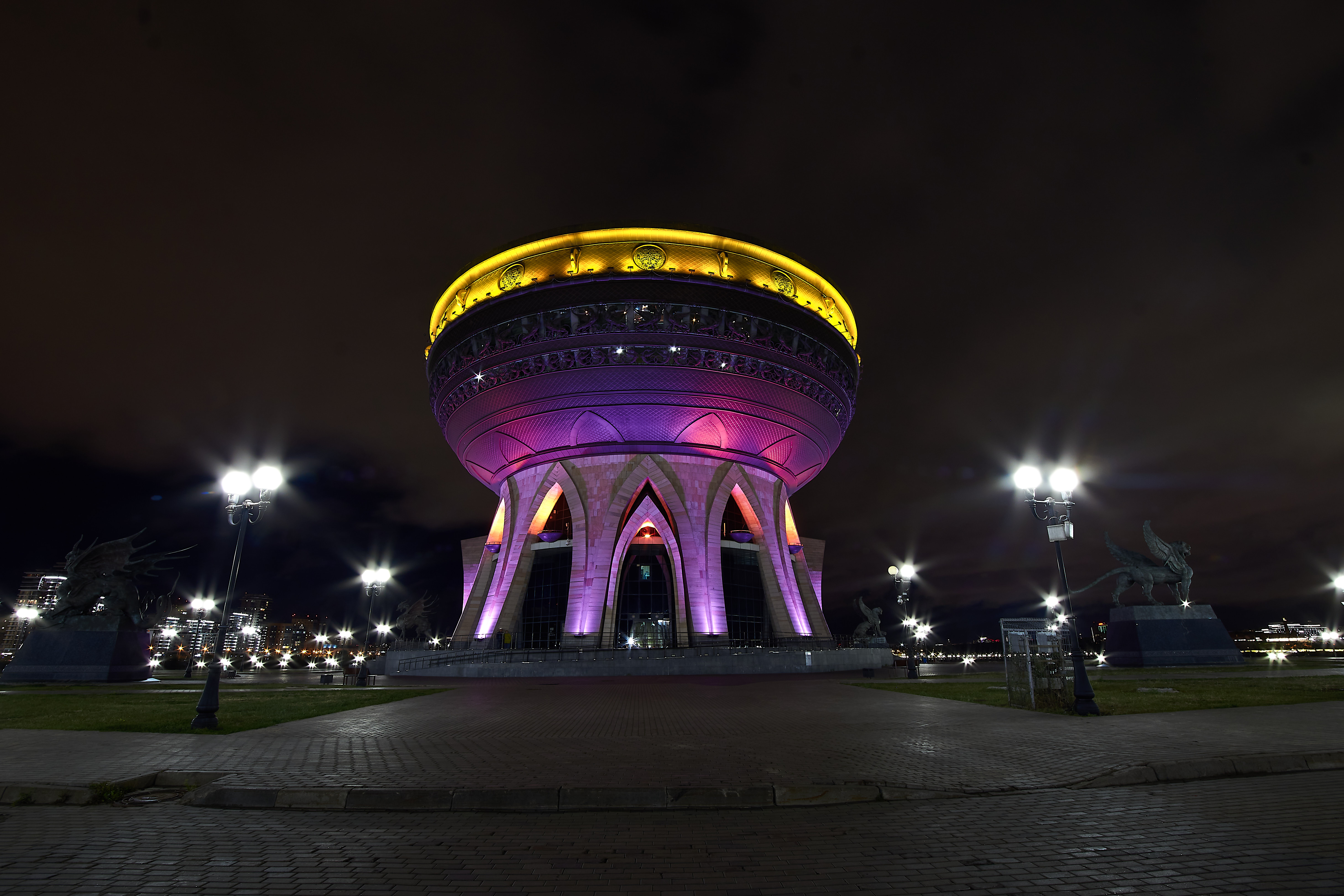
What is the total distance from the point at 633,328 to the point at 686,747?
3243cm

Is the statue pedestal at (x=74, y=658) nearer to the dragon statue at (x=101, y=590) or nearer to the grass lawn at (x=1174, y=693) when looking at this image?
the dragon statue at (x=101, y=590)

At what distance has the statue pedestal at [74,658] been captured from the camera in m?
28.6

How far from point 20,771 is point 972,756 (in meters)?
12.4

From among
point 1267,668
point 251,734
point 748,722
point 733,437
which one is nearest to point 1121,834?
point 748,722

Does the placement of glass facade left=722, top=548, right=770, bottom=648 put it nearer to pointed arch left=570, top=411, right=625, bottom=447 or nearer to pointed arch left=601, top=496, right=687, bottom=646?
pointed arch left=601, top=496, right=687, bottom=646

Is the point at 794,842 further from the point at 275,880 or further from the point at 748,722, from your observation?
the point at 748,722

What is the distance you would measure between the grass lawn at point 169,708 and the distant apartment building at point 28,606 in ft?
44.6

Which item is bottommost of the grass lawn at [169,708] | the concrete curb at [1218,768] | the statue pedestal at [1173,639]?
the grass lawn at [169,708]

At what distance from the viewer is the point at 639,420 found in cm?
4322

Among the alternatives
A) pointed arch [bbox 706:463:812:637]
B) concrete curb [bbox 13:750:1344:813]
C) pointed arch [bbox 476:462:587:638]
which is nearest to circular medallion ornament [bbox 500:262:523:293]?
pointed arch [bbox 476:462:587:638]

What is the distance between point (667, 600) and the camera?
145 ft

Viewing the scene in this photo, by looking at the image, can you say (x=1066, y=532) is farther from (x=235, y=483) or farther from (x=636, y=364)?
(x=636, y=364)

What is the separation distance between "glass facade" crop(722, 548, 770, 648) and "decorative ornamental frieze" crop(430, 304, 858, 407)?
1474 centimetres

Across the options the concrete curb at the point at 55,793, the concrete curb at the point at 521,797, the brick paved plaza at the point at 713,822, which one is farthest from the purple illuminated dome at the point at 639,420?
the concrete curb at the point at 521,797
